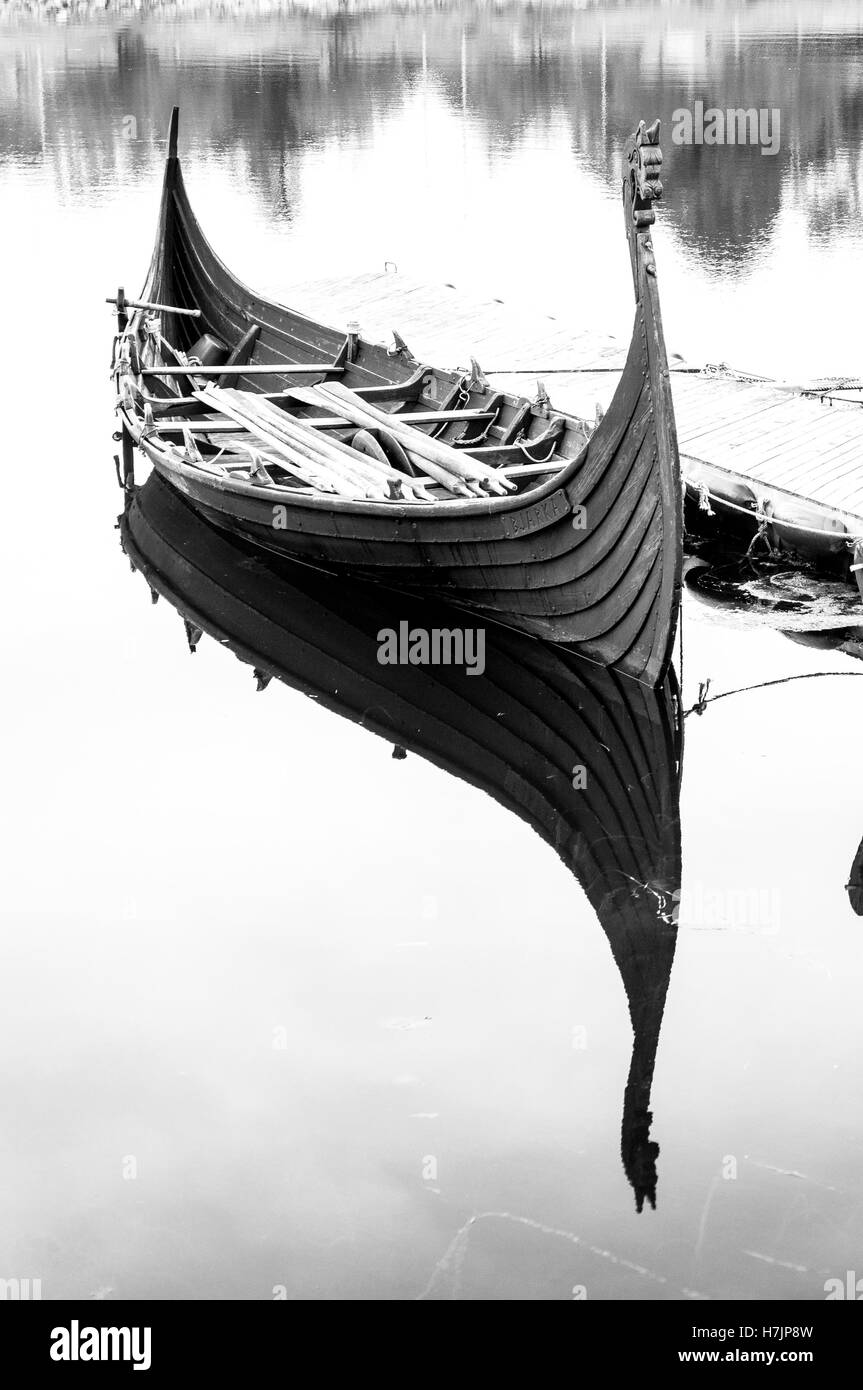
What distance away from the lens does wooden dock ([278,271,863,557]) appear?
1256cm

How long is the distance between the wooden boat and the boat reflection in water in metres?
0.23

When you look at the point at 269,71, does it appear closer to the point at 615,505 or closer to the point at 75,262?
the point at 75,262

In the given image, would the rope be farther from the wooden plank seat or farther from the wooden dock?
the wooden dock

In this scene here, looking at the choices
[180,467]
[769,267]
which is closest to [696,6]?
[769,267]

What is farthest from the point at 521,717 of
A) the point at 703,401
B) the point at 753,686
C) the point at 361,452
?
the point at 703,401

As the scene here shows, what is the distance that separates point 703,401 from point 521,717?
15.9 ft

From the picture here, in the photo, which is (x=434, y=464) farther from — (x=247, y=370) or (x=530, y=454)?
(x=247, y=370)

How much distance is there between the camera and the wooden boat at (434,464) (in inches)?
406

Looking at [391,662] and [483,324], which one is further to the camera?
[483,324]

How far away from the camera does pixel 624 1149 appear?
7293mm

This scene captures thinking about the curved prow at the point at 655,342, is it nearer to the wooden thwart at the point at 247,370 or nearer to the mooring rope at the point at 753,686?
the mooring rope at the point at 753,686

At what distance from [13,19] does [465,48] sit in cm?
1312

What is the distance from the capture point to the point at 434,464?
496 inches
